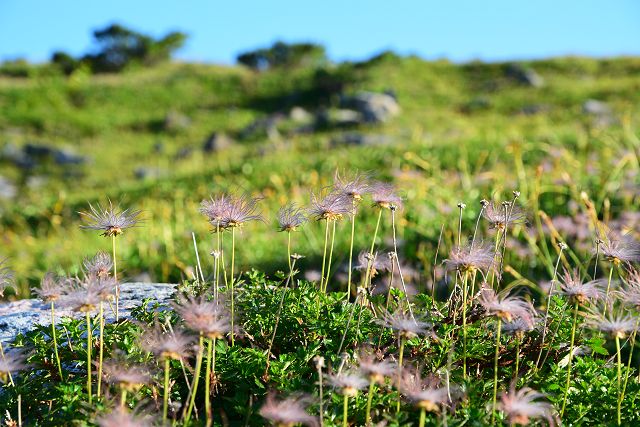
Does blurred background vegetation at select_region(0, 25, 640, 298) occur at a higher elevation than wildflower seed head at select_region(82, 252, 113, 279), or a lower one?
lower

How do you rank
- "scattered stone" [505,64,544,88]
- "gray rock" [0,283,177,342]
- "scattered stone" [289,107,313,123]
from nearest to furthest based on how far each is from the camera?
"gray rock" [0,283,177,342] < "scattered stone" [289,107,313,123] < "scattered stone" [505,64,544,88]

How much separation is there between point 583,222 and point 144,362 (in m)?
4.17

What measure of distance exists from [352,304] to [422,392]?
88 cm

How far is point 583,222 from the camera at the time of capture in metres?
5.43

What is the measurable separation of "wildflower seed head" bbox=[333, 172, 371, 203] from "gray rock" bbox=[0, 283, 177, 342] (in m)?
0.87

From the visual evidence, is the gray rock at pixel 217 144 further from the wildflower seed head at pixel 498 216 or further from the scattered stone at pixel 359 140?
the wildflower seed head at pixel 498 216

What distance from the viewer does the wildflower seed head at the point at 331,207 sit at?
7.39ft

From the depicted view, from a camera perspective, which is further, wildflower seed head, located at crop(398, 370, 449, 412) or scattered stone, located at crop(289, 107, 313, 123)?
scattered stone, located at crop(289, 107, 313, 123)

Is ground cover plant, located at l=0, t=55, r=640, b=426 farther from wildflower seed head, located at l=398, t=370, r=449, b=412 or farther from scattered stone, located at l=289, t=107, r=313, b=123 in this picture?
scattered stone, located at l=289, t=107, r=313, b=123

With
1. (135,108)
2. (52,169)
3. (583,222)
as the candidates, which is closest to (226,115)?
(135,108)

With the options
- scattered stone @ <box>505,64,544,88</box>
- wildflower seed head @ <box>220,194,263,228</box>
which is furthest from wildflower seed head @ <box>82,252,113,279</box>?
scattered stone @ <box>505,64,544,88</box>

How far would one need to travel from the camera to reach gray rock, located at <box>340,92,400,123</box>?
80.2 feet

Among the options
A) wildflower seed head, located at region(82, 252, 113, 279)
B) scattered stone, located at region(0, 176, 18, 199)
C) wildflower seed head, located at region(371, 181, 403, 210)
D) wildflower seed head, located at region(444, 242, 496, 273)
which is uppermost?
wildflower seed head, located at region(371, 181, 403, 210)

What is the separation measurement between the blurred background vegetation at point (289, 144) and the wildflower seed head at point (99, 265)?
2.21 feet
